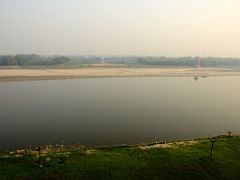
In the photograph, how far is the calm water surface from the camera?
19891mm

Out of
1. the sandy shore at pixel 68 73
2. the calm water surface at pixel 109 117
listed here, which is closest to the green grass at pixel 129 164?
the calm water surface at pixel 109 117

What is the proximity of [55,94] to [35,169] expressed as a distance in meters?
26.7

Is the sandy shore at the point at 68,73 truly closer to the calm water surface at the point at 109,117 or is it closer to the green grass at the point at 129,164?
the calm water surface at the point at 109,117

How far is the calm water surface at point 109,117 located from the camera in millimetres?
19891

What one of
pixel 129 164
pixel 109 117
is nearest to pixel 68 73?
pixel 109 117

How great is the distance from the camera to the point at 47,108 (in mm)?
29109

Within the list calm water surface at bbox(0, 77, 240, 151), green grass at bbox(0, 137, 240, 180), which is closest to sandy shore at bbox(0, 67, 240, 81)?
calm water surface at bbox(0, 77, 240, 151)

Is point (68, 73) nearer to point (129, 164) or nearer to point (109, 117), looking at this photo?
point (109, 117)

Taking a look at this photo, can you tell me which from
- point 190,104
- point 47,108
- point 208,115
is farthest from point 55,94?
point 208,115

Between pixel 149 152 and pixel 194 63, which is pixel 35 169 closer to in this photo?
pixel 149 152

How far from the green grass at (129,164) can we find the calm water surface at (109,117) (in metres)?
4.84

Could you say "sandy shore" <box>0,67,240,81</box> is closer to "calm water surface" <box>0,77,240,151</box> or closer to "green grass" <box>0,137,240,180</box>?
"calm water surface" <box>0,77,240,151</box>

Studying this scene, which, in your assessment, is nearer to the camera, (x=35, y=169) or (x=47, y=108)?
(x=35, y=169)

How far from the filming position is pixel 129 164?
41.7 ft
